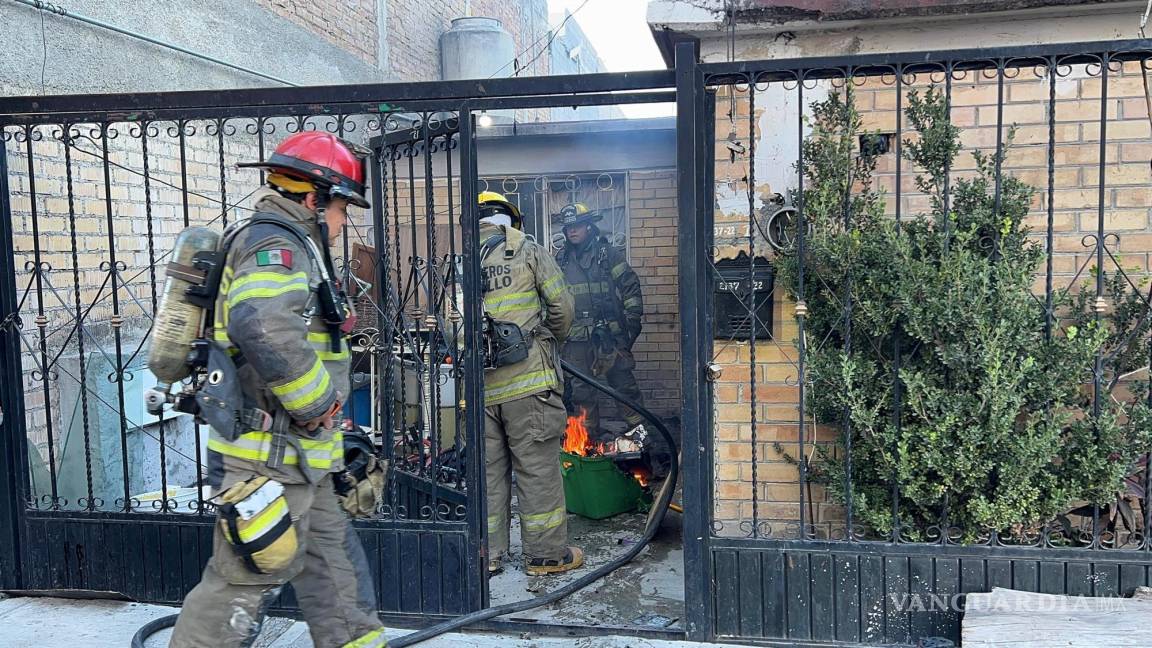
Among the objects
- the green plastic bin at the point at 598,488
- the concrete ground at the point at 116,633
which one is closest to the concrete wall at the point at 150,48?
the concrete ground at the point at 116,633

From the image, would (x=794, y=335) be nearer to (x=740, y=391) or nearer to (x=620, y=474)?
(x=740, y=391)

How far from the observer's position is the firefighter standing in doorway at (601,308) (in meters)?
7.78

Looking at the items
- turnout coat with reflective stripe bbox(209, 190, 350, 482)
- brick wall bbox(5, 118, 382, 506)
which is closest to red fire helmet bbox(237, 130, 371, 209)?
turnout coat with reflective stripe bbox(209, 190, 350, 482)

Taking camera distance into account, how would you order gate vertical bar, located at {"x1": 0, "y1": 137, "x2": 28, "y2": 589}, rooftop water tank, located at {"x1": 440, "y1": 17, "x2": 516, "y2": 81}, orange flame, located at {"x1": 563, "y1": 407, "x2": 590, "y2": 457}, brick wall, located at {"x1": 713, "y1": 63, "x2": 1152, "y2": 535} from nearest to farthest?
1. brick wall, located at {"x1": 713, "y1": 63, "x2": 1152, "y2": 535}
2. gate vertical bar, located at {"x1": 0, "y1": 137, "x2": 28, "y2": 589}
3. orange flame, located at {"x1": 563, "y1": 407, "x2": 590, "y2": 457}
4. rooftop water tank, located at {"x1": 440, "y1": 17, "x2": 516, "y2": 81}

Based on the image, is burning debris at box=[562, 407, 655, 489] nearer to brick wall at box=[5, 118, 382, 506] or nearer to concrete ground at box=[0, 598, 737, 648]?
concrete ground at box=[0, 598, 737, 648]

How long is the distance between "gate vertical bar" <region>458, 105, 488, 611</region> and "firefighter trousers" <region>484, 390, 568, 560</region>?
938mm

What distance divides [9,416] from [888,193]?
4.42 m

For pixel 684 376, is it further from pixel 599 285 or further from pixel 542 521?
pixel 599 285

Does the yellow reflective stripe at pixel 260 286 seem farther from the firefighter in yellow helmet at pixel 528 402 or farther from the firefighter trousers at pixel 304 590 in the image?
the firefighter in yellow helmet at pixel 528 402

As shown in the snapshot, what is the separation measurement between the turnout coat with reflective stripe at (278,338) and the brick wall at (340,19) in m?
5.26

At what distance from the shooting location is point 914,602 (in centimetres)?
365

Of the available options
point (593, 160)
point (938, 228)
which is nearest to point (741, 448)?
point (938, 228)

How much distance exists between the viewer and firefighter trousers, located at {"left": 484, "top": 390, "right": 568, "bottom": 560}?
5035 millimetres

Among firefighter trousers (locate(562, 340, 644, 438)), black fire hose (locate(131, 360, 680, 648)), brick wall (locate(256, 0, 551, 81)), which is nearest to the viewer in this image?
black fire hose (locate(131, 360, 680, 648))
